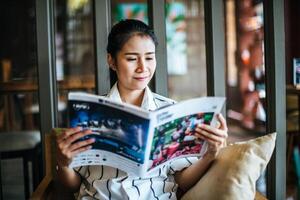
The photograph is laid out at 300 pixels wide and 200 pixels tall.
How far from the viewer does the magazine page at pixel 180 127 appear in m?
1.11

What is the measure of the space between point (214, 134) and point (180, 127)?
0.37 ft

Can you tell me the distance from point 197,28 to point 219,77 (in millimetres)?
4833

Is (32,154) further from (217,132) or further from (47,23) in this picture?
(217,132)

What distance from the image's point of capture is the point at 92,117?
1.14m

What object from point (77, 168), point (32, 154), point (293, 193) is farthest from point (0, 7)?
point (77, 168)

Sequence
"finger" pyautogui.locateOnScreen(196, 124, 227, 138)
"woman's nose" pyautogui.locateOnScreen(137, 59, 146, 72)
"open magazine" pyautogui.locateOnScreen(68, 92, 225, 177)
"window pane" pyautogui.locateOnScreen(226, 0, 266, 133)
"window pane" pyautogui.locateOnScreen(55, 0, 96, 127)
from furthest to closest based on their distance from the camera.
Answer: "window pane" pyautogui.locateOnScreen(55, 0, 96, 127) → "window pane" pyautogui.locateOnScreen(226, 0, 266, 133) → "woman's nose" pyautogui.locateOnScreen(137, 59, 146, 72) → "finger" pyautogui.locateOnScreen(196, 124, 227, 138) → "open magazine" pyautogui.locateOnScreen(68, 92, 225, 177)

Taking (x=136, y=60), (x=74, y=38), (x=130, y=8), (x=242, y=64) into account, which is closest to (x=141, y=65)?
(x=136, y=60)

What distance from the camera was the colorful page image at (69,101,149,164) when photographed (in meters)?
1.11

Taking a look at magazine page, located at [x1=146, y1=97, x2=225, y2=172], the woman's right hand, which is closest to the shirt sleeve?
magazine page, located at [x1=146, y1=97, x2=225, y2=172]

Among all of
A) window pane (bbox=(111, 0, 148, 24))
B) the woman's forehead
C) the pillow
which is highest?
window pane (bbox=(111, 0, 148, 24))

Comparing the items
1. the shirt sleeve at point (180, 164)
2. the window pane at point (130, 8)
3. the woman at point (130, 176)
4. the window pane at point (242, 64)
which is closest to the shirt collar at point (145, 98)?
the woman at point (130, 176)

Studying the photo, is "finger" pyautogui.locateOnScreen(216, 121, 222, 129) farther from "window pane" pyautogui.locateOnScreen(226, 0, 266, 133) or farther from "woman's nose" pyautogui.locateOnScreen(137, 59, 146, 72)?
"window pane" pyautogui.locateOnScreen(226, 0, 266, 133)

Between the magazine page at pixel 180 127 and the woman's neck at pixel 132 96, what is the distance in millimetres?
248

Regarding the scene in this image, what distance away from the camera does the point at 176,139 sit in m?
1.20
